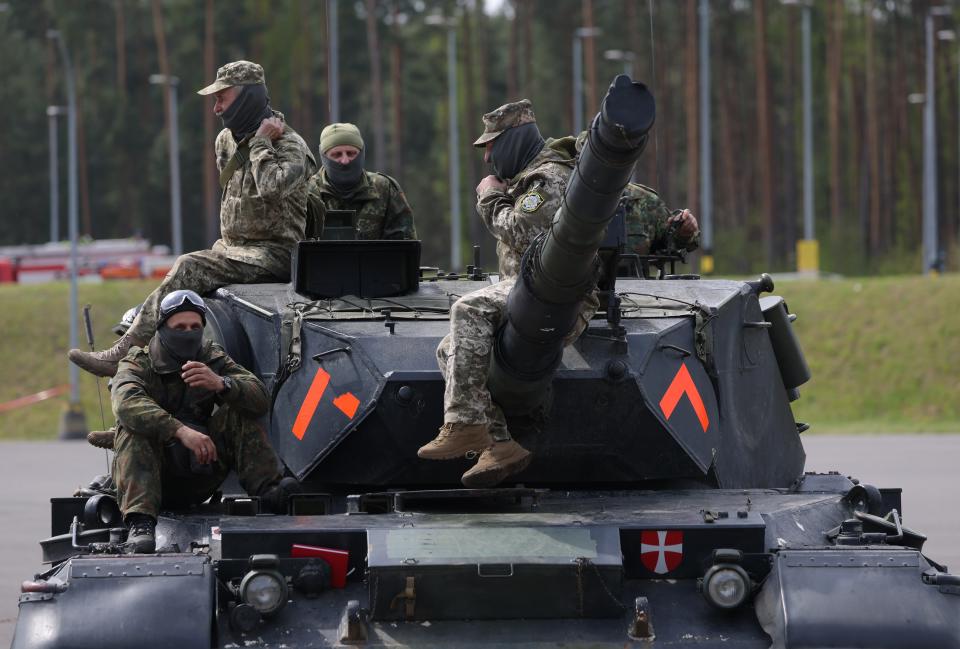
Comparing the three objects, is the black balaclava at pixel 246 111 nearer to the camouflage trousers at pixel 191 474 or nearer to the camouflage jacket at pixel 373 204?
the camouflage jacket at pixel 373 204

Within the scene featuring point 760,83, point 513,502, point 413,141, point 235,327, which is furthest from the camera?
point 413,141

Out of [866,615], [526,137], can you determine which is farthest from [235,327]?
[866,615]

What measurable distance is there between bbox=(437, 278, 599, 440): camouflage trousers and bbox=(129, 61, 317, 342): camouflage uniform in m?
2.20

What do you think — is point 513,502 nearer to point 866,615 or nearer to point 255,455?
point 255,455

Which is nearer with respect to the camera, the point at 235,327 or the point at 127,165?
the point at 235,327

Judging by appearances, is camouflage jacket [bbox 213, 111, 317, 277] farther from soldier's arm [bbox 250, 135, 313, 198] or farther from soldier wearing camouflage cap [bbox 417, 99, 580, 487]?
soldier wearing camouflage cap [bbox 417, 99, 580, 487]

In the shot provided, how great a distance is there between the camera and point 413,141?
7212cm

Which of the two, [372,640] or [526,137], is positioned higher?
[526,137]

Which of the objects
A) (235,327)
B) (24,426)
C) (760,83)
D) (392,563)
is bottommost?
(24,426)

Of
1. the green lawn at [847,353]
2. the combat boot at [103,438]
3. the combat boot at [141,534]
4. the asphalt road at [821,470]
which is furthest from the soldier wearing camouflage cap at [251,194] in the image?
the green lawn at [847,353]

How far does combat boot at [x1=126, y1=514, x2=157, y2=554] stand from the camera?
25.5 feet

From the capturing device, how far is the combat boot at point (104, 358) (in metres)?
9.84

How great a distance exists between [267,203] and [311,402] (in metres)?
1.70

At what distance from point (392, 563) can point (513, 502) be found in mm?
1191
